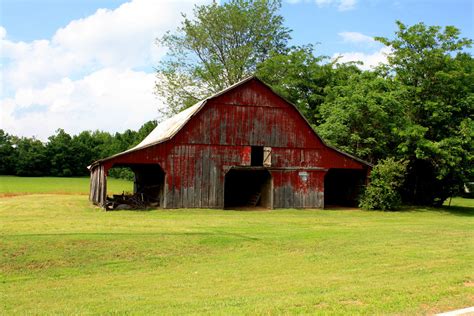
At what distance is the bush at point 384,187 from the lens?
2991 cm

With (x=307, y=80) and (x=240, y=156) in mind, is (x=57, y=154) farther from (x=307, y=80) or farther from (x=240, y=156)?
(x=240, y=156)

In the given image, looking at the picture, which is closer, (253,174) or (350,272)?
(350,272)

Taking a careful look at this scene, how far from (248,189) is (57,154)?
6157 centimetres

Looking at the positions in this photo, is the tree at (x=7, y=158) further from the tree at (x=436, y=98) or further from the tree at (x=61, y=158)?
the tree at (x=436, y=98)

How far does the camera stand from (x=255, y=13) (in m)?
52.2

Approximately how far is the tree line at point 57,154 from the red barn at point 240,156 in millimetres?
55895

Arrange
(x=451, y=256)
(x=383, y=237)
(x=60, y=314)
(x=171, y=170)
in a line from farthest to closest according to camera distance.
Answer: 1. (x=171, y=170)
2. (x=383, y=237)
3. (x=451, y=256)
4. (x=60, y=314)

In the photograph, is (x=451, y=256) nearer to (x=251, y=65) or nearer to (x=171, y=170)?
(x=171, y=170)

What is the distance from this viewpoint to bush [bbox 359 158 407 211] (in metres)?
29.9

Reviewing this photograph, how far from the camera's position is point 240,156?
28484 mm

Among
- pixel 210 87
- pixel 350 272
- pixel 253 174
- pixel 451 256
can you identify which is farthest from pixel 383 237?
pixel 210 87

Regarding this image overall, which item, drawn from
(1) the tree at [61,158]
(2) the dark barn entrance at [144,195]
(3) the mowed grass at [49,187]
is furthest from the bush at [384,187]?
(1) the tree at [61,158]

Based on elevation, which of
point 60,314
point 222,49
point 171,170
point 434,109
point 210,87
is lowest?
point 60,314

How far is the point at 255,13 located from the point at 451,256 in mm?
42850
